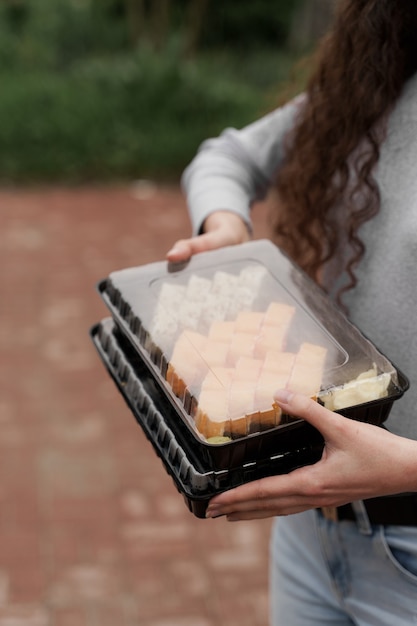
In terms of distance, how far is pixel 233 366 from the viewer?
1309 millimetres

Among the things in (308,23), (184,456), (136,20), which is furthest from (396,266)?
(308,23)

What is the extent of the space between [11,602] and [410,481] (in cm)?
217

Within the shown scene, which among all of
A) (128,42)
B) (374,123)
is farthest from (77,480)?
(128,42)

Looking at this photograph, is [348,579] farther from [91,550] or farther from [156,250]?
[156,250]

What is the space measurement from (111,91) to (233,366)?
6.85 metres

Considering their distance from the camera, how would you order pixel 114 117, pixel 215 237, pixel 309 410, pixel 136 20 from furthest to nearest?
pixel 136 20 → pixel 114 117 → pixel 215 237 → pixel 309 410

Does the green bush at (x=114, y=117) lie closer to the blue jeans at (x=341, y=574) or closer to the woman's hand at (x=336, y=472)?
the blue jeans at (x=341, y=574)

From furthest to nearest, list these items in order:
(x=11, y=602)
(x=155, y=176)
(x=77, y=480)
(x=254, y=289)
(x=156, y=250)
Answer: (x=155, y=176) < (x=156, y=250) < (x=77, y=480) < (x=11, y=602) < (x=254, y=289)

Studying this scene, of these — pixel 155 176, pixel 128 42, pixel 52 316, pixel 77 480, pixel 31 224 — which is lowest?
pixel 77 480

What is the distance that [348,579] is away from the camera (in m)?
1.58

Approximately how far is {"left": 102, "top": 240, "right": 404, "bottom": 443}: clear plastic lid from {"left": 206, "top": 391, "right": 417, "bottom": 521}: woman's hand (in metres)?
0.07

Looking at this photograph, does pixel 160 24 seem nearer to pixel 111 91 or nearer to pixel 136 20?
pixel 136 20

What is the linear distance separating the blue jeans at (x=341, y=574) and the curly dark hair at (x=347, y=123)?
48 cm

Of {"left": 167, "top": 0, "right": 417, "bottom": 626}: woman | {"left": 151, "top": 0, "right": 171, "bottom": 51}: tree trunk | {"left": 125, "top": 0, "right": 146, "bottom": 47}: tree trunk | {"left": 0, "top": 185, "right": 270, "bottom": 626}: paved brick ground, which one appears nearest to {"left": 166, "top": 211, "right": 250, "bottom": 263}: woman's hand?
{"left": 167, "top": 0, "right": 417, "bottom": 626}: woman
